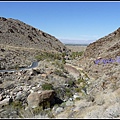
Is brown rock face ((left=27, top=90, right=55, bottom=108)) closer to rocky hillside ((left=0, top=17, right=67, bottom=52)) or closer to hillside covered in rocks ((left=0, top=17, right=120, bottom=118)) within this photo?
hillside covered in rocks ((left=0, top=17, right=120, bottom=118))

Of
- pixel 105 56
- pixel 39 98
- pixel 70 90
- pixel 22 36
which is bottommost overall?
pixel 70 90

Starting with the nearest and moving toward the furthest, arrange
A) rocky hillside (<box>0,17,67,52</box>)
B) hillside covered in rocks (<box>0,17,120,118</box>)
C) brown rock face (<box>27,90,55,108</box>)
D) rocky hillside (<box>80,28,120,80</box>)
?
hillside covered in rocks (<box>0,17,120,118</box>) → brown rock face (<box>27,90,55,108</box>) → rocky hillside (<box>80,28,120,80</box>) → rocky hillside (<box>0,17,67,52</box>)

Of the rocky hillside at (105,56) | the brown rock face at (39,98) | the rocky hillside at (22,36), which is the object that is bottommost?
the brown rock face at (39,98)

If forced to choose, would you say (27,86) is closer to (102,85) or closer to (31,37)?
(102,85)

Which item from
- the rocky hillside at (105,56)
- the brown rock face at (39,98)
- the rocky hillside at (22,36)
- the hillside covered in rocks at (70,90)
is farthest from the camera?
the rocky hillside at (22,36)


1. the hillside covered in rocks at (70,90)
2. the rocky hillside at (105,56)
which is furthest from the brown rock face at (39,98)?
the rocky hillside at (105,56)

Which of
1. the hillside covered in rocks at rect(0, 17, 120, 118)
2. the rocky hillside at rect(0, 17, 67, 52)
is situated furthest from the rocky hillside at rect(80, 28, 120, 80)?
the rocky hillside at rect(0, 17, 67, 52)

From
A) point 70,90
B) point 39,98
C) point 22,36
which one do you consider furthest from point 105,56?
point 22,36

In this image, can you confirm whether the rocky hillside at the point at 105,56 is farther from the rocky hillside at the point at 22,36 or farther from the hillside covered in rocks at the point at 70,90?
the rocky hillside at the point at 22,36

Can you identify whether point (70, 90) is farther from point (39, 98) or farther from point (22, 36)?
point (22, 36)
